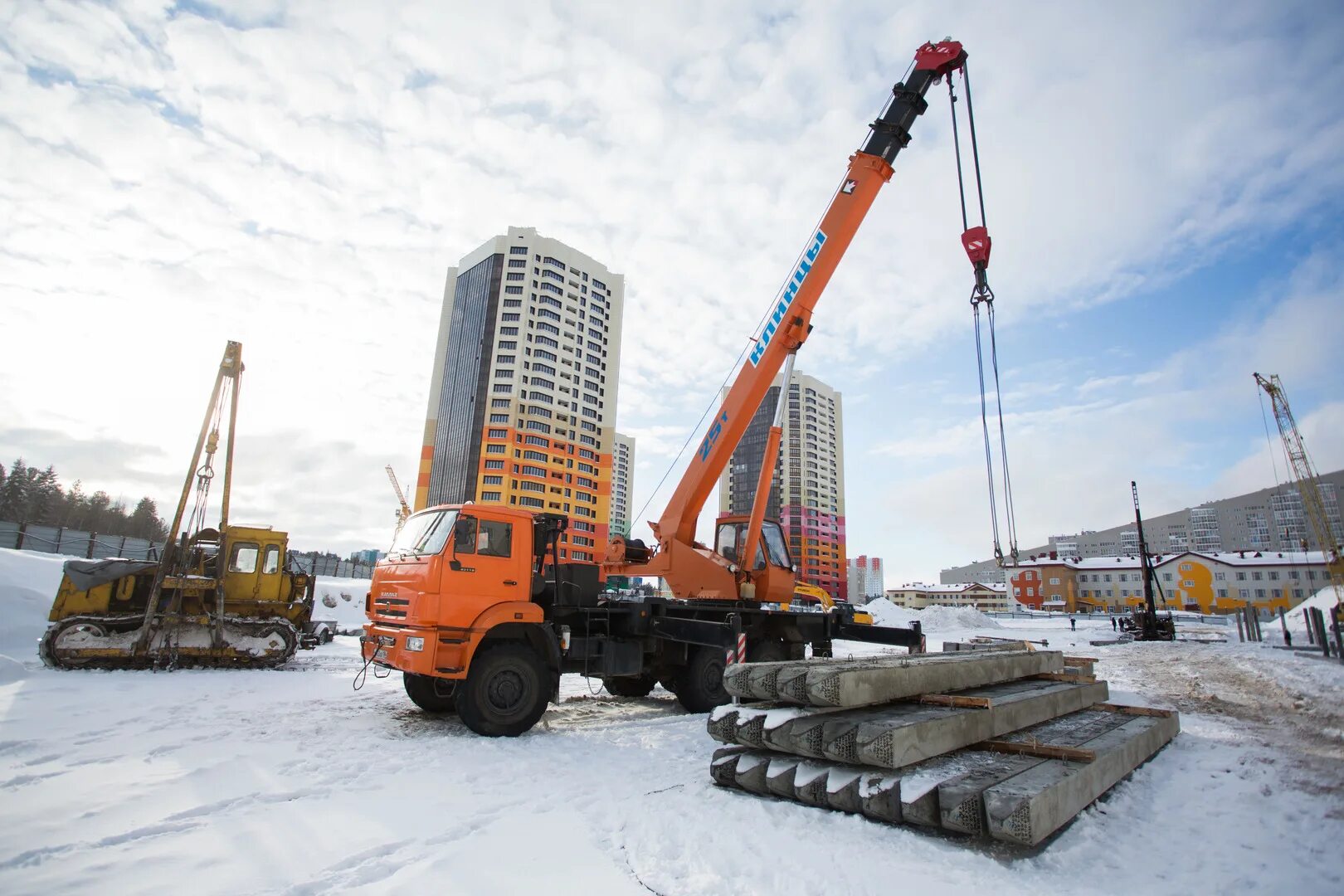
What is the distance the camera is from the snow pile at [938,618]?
3853 centimetres

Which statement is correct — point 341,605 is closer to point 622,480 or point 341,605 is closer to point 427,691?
point 427,691

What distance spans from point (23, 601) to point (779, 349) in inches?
624

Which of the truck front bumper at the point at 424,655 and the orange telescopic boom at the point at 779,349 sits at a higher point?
the orange telescopic boom at the point at 779,349

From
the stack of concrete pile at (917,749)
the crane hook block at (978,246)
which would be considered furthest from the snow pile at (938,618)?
the stack of concrete pile at (917,749)

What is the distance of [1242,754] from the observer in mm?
6168

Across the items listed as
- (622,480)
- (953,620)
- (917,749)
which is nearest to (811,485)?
(622,480)

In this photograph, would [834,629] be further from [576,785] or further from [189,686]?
[189,686]

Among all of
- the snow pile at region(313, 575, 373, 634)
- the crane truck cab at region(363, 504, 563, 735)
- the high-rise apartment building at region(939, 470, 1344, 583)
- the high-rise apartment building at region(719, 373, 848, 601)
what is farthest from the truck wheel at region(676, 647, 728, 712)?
the high-rise apartment building at region(939, 470, 1344, 583)

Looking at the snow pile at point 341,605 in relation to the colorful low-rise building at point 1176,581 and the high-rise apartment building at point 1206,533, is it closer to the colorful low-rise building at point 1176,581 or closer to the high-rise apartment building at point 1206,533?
the colorful low-rise building at point 1176,581

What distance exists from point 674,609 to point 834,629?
10.9ft

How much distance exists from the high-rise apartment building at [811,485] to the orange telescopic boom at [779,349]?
93068mm

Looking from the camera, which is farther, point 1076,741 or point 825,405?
point 825,405


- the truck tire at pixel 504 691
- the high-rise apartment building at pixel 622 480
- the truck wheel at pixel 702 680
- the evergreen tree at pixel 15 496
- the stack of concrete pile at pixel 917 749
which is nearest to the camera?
the stack of concrete pile at pixel 917 749

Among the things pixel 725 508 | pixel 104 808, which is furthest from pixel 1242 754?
pixel 725 508
